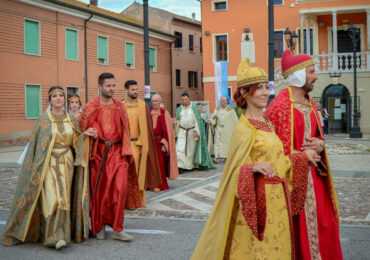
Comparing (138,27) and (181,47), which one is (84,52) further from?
(181,47)

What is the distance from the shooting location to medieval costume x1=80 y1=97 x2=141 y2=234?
6.51m

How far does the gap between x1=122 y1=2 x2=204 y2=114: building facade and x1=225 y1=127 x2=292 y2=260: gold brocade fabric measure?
126 feet

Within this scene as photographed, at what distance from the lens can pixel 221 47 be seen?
38844 millimetres

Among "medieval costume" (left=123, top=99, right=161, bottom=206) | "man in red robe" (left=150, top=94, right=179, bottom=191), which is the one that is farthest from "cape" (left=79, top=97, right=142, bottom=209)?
"man in red robe" (left=150, top=94, right=179, bottom=191)

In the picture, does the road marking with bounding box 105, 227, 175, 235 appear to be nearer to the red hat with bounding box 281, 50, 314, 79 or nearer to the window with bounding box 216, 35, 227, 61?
the red hat with bounding box 281, 50, 314, 79

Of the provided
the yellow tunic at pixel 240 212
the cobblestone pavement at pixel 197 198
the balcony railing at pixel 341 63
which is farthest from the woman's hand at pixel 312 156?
the balcony railing at pixel 341 63

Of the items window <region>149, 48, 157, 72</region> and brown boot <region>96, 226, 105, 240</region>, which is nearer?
brown boot <region>96, 226, 105, 240</region>

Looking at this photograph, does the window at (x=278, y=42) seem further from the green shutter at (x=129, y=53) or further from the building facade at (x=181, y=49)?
the green shutter at (x=129, y=53)

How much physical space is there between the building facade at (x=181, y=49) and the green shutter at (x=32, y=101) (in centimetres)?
1556

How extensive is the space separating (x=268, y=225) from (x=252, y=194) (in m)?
0.26

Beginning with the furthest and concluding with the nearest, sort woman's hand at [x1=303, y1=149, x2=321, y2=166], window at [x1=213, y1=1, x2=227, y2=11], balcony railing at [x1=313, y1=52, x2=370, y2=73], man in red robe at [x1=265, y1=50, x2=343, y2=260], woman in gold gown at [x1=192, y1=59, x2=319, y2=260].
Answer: window at [x1=213, y1=1, x2=227, y2=11], balcony railing at [x1=313, y1=52, x2=370, y2=73], man in red robe at [x1=265, y1=50, x2=343, y2=260], woman's hand at [x1=303, y1=149, x2=321, y2=166], woman in gold gown at [x1=192, y1=59, x2=319, y2=260]

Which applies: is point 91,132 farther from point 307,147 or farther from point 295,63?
point 307,147

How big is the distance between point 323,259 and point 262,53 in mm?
34009

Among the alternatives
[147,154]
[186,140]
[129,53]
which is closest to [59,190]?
[147,154]
